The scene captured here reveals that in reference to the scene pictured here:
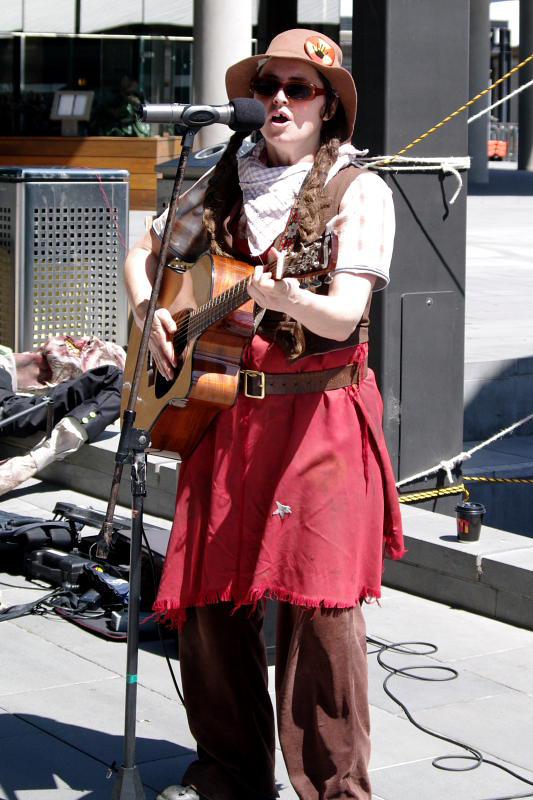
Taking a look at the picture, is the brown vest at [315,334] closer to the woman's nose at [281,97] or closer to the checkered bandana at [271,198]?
the checkered bandana at [271,198]

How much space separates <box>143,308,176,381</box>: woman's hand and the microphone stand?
8.1 inches

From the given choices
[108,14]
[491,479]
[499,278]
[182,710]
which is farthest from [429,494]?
[108,14]

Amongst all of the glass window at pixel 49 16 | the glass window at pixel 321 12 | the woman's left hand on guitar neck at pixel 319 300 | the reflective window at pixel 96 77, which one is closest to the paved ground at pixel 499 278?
the glass window at pixel 321 12

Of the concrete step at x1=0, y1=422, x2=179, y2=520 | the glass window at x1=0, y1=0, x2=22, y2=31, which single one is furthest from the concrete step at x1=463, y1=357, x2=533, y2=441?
the glass window at x1=0, y1=0, x2=22, y2=31

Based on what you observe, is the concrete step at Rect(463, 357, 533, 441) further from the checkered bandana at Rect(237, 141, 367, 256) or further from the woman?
the checkered bandana at Rect(237, 141, 367, 256)

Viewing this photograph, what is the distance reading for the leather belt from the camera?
10.5ft

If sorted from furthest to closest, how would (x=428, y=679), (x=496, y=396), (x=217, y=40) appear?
(x=217, y=40) < (x=496, y=396) < (x=428, y=679)

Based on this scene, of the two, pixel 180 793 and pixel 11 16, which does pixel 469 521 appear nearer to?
pixel 180 793

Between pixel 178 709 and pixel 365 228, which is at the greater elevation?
pixel 365 228

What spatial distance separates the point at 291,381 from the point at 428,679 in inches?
66.4

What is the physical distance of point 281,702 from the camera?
3223 mm

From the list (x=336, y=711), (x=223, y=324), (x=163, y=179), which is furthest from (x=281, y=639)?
(x=163, y=179)

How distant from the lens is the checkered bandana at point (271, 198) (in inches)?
126

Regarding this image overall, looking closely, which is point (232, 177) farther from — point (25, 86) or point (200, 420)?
point (25, 86)
